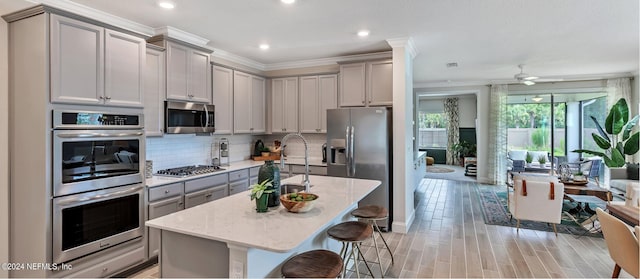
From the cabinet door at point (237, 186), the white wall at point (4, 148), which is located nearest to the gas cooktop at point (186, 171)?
the cabinet door at point (237, 186)

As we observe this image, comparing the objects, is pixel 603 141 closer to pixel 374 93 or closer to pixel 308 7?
pixel 374 93

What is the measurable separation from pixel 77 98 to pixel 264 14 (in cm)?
179

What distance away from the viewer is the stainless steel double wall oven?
2.46 meters

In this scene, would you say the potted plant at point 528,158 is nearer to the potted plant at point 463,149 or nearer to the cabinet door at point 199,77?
the potted plant at point 463,149

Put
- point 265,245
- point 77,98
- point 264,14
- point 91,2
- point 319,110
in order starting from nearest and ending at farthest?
point 265,245
point 77,98
point 91,2
point 264,14
point 319,110

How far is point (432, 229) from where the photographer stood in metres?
4.32

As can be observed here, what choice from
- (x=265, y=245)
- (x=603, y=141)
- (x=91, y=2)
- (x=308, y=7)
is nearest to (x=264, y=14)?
(x=308, y=7)

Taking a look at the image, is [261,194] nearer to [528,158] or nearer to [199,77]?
[199,77]

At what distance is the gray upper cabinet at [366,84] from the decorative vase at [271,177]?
8.45 feet

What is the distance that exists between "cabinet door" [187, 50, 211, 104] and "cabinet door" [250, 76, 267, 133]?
1.00 metres

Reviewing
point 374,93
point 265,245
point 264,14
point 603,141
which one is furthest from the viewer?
point 603,141

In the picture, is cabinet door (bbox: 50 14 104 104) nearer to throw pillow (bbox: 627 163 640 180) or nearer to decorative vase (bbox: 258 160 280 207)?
decorative vase (bbox: 258 160 280 207)

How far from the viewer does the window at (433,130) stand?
472 inches

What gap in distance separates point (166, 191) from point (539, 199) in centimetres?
449
